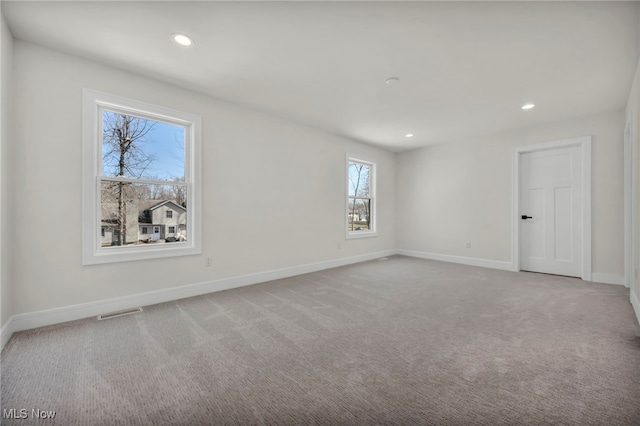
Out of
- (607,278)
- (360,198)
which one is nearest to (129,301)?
(360,198)

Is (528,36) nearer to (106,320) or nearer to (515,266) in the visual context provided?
(515,266)

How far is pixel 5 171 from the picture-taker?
2141 millimetres

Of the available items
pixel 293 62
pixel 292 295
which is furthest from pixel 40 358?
pixel 293 62

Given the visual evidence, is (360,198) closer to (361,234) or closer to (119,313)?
(361,234)

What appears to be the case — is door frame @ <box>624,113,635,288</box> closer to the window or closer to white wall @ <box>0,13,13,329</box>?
the window

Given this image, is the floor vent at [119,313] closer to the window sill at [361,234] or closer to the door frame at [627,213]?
the window sill at [361,234]

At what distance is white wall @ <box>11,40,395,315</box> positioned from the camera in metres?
2.36

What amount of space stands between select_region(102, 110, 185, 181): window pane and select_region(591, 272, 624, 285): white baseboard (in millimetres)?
6068

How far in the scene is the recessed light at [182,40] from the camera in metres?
2.25

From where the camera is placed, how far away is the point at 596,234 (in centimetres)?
395

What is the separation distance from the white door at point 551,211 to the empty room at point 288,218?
3cm

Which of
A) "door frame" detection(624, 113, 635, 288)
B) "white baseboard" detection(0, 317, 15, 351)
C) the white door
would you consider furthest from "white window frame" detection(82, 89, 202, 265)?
"door frame" detection(624, 113, 635, 288)

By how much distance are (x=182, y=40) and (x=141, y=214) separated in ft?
6.19

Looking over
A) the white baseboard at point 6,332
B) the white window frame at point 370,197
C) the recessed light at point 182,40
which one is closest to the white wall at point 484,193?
the white window frame at point 370,197
